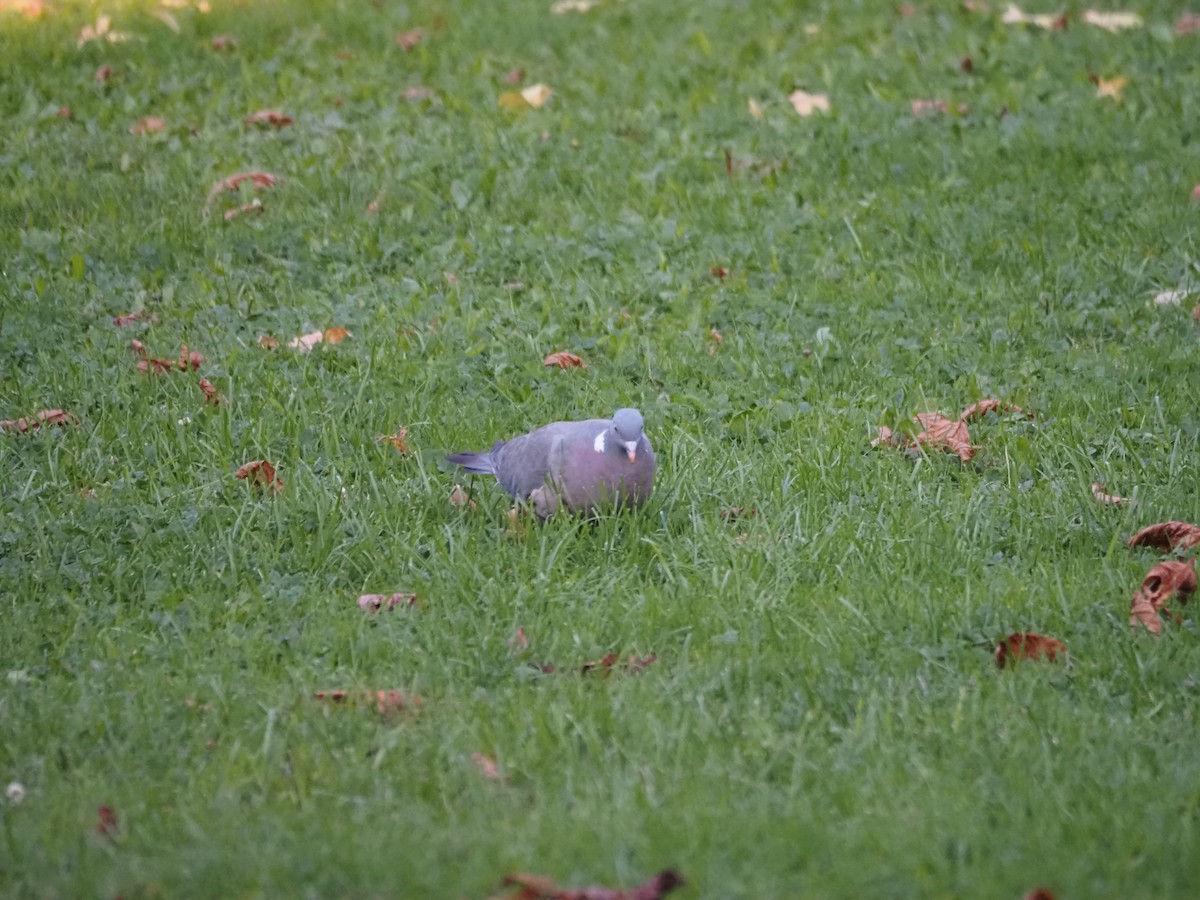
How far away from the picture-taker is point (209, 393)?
5266mm

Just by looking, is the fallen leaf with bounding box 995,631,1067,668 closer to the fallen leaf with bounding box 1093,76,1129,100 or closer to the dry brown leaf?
the dry brown leaf

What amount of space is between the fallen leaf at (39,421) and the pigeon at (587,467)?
1890mm

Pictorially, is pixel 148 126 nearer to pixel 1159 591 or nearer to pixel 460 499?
pixel 460 499

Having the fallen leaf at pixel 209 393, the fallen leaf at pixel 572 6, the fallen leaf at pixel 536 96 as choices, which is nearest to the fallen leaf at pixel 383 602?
the fallen leaf at pixel 209 393

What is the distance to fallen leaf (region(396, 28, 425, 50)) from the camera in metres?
8.66

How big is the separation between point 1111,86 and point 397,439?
5158mm

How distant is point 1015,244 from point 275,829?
186 inches

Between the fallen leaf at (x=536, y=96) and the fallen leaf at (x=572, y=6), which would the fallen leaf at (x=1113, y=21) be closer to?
the fallen leaf at (x=572, y=6)

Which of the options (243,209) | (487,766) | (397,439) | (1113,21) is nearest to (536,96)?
(243,209)

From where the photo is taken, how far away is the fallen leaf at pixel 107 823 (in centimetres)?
300

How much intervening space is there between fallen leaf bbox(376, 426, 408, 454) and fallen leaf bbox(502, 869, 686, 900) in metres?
2.39

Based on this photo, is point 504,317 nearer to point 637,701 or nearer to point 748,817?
point 637,701

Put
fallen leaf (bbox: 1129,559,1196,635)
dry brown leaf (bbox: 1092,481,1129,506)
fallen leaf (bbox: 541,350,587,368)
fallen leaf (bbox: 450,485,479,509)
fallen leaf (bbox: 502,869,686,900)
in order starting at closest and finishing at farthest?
fallen leaf (bbox: 502,869,686,900)
fallen leaf (bbox: 1129,559,1196,635)
dry brown leaf (bbox: 1092,481,1129,506)
fallen leaf (bbox: 450,485,479,509)
fallen leaf (bbox: 541,350,587,368)

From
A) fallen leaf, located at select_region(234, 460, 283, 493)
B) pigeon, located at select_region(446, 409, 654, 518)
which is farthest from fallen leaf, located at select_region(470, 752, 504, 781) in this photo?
fallen leaf, located at select_region(234, 460, 283, 493)
